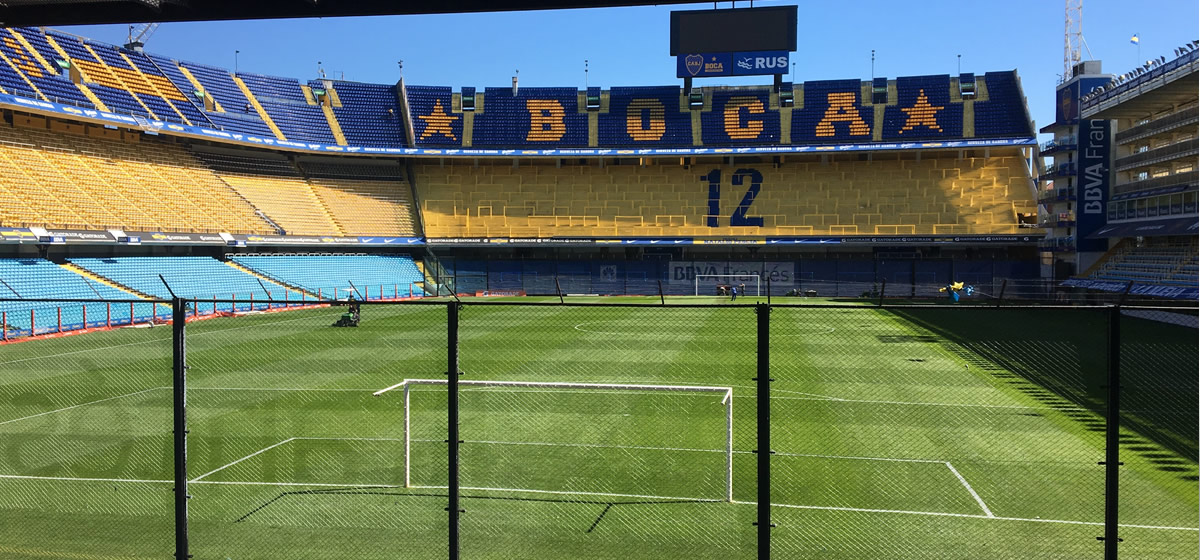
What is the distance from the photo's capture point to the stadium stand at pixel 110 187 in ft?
121

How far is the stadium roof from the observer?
6.86 metres

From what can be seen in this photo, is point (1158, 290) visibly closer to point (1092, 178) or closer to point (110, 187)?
point (1092, 178)

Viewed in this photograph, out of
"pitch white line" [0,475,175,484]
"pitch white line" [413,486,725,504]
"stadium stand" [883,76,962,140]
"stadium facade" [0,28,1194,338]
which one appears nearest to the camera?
"pitch white line" [413,486,725,504]

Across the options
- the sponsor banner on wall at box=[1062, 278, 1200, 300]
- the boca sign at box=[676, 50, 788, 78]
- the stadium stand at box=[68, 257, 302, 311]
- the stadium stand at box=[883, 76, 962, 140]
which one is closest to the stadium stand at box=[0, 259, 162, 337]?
the stadium stand at box=[68, 257, 302, 311]

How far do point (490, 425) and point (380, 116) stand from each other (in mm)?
50321

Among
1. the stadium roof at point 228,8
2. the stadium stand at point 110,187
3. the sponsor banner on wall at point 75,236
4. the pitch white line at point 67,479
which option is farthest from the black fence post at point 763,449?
the stadium stand at point 110,187

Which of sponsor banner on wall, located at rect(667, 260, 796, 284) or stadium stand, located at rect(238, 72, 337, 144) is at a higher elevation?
stadium stand, located at rect(238, 72, 337, 144)

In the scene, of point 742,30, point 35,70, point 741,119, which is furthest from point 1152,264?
point 35,70

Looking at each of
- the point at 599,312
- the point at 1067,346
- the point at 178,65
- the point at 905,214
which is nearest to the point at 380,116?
the point at 178,65

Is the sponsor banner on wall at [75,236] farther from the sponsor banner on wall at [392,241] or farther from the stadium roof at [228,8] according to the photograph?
the stadium roof at [228,8]

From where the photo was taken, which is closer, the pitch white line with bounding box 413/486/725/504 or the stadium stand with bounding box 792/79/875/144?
the pitch white line with bounding box 413/486/725/504

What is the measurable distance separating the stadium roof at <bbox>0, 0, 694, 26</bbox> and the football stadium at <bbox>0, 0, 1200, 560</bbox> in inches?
1.4

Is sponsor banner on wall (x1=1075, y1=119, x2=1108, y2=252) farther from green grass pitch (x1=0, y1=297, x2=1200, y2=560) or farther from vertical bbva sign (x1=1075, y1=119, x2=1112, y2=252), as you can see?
green grass pitch (x1=0, y1=297, x2=1200, y2=560)

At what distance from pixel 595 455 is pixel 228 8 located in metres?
8.09
